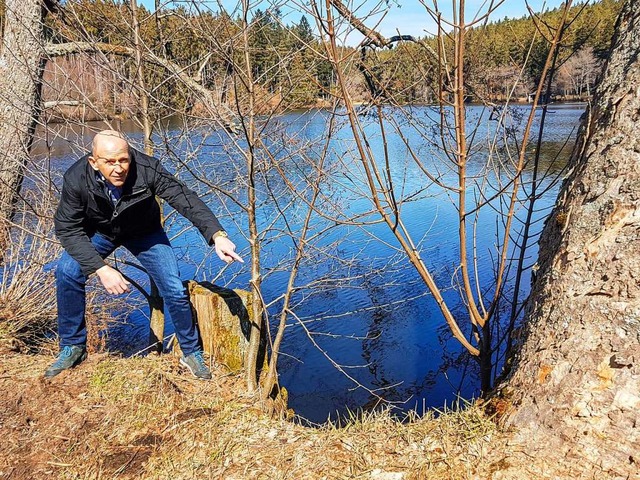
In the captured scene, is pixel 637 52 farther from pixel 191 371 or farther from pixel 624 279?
pixel 191 371

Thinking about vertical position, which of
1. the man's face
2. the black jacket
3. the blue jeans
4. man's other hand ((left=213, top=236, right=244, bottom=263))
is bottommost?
the blue jeans

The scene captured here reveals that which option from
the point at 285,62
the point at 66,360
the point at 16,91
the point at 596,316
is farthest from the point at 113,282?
the point at 16,91

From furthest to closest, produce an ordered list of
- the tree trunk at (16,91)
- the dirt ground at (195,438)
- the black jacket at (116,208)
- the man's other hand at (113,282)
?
the tree trunk at (16,91)
the black jacket at (116,208)
the man's other hand at (113,282)
the dirt ground at (195,438)

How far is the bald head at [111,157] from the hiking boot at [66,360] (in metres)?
1.14

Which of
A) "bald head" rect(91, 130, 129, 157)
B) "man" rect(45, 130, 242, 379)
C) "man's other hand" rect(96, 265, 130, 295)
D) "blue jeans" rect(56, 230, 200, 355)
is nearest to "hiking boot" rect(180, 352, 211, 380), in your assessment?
"man" rect(45, 130, 242, 379)

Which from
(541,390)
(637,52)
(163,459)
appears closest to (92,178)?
(163,459)

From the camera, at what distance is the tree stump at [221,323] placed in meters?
3.37

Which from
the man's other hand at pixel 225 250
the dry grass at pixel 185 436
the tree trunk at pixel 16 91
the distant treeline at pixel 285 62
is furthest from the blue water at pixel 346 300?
the dry grass at pixel 185 436

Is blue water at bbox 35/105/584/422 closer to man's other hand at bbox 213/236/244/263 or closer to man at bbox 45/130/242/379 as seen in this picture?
man at bbox 45/130/242/379

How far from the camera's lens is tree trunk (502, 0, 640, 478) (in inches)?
67.4

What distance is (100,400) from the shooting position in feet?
9.32

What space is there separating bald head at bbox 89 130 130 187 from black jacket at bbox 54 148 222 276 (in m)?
0.07

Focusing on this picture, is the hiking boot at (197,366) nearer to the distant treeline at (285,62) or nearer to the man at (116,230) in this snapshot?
the man at (116,230)

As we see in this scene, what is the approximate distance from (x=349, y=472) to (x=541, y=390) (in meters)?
0.86
